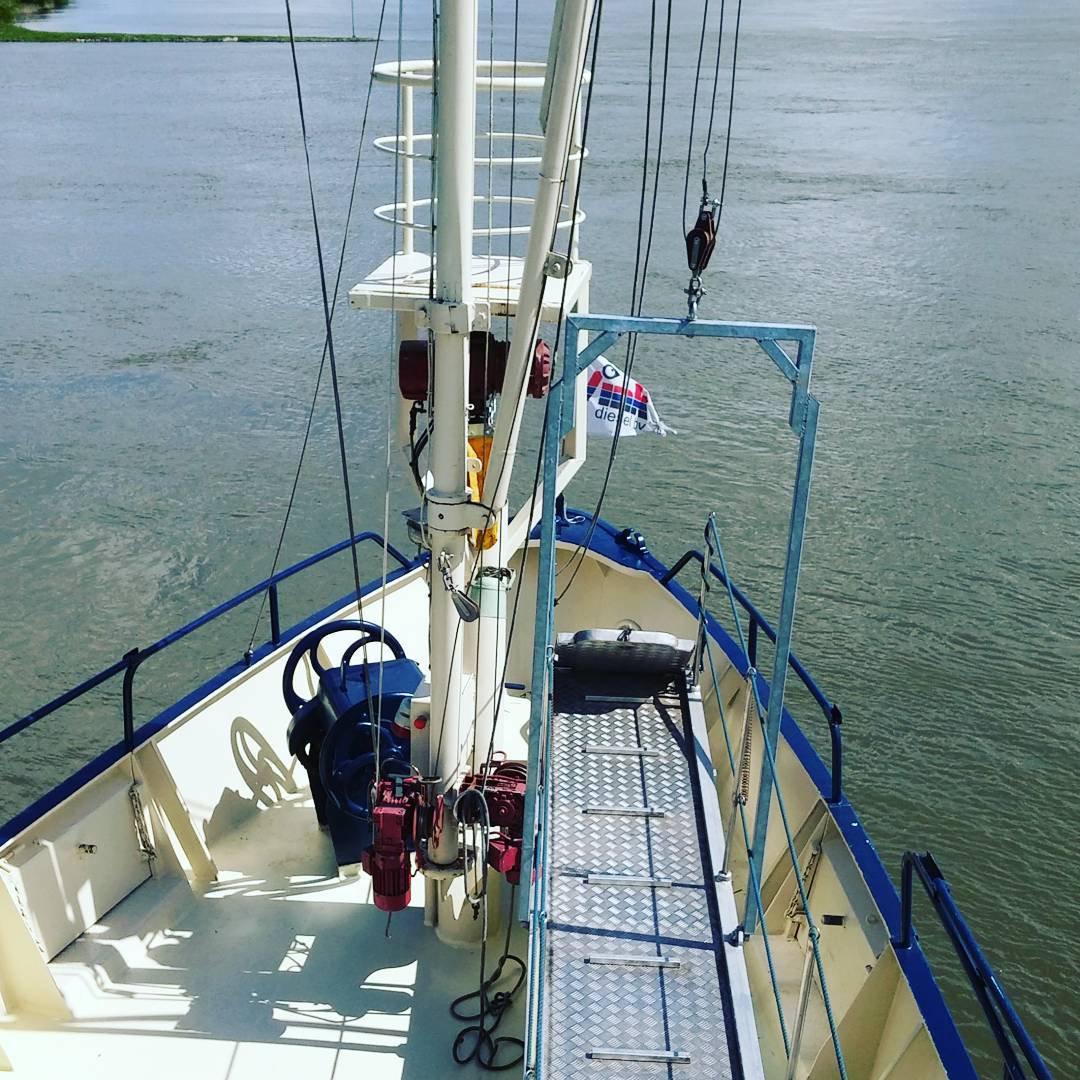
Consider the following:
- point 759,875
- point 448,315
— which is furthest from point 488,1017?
point 448,315

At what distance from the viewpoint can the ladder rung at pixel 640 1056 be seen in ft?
13.9

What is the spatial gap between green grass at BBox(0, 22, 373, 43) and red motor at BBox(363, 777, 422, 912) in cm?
6401

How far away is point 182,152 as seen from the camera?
3225 cm

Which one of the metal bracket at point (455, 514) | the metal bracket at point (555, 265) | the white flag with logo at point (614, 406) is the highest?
the metal bracket at point (555, 265)

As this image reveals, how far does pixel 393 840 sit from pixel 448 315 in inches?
93.0

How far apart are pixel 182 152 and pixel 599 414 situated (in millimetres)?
28479

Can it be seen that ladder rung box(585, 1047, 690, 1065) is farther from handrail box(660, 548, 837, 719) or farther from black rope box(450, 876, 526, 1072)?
handrail box(660, 548, 837, 719)

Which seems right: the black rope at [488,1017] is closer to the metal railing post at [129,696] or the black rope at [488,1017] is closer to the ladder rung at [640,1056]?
the ladder rung at [640,1056]

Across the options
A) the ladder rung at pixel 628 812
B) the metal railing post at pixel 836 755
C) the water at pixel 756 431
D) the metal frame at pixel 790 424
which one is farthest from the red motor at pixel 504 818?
the water at pixel 756 431

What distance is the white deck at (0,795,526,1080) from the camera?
17.2ft

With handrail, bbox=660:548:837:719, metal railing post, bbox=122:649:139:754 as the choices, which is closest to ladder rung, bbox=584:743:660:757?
handrail, bbox=660:548:837:719

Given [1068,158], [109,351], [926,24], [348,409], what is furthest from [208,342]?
[926,24]

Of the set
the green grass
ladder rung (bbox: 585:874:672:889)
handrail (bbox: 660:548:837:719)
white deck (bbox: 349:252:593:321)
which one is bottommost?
ladder rung (bbox: 585:874:672:889)

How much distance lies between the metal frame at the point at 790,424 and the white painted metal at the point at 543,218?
0.74 feet
